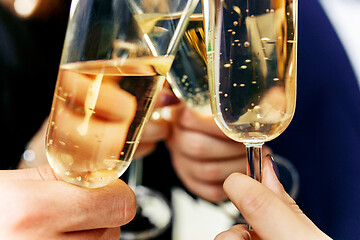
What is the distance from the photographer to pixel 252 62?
42 cm

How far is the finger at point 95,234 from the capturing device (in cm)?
45

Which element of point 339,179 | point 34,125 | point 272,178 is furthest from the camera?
point 34,125

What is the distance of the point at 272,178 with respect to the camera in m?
0.50

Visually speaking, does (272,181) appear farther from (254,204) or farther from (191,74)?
(191,74)

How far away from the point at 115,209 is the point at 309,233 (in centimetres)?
24

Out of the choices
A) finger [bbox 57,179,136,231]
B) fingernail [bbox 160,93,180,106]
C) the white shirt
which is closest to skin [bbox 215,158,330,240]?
finger [bbox 57,179,136,231]

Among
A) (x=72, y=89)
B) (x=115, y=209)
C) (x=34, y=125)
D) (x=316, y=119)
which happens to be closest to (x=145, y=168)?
(x=34, y=125)

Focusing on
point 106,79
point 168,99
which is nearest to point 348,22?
point 168,99

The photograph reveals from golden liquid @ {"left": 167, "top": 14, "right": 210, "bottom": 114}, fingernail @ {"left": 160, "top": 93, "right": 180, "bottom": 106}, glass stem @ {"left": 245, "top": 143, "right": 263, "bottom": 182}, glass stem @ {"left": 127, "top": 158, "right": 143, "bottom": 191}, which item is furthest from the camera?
glass stem @ {"left": 127, "top": 158, "right": 143, "bottom": 191}

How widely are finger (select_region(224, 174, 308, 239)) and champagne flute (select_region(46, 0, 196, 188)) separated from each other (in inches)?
6.1

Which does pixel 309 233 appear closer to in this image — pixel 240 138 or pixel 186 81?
pixel 240 138

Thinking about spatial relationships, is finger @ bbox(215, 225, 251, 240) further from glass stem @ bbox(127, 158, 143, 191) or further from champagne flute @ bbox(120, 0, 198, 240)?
glass stem @ bbox(127, 158, 143, 191)

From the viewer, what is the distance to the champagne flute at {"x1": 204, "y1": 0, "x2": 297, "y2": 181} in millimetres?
418

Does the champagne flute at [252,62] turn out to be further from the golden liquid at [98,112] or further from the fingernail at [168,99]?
the fingernail at [168,99]
